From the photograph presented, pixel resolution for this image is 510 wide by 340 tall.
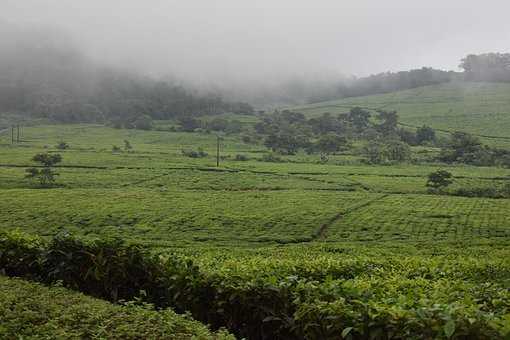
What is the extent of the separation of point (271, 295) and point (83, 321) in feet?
11.4

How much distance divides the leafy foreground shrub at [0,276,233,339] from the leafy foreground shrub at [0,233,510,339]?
1256 millimetres

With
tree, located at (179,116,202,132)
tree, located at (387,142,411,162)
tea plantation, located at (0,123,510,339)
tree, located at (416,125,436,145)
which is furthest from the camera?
tree, located at (179,116,202,132)

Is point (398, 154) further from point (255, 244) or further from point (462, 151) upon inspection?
point (255, 244)

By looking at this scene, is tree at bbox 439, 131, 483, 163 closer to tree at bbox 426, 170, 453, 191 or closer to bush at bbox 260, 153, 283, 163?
bush at bbox 260, 153, 283, 163

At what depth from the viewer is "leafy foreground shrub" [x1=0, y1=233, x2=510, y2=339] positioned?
7438 mm

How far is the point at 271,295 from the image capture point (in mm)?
9594

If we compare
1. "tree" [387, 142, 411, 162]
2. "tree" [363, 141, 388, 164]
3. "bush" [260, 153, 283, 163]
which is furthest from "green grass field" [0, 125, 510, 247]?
"tree" [387, 142, 411, 162]

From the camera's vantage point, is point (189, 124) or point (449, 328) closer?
point (449, 328)

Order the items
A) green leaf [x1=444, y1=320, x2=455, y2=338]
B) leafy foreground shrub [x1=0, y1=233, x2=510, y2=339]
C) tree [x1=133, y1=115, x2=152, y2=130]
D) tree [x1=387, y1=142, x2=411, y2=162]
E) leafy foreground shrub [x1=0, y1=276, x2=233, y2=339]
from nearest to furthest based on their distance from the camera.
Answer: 1. green leaf [x1=444, y1=320, x2=455, y2=338]
2. leafy foreground shrub [x1=0, y1=233, x2=510, y2=339]
3. leafy foreground shrub [x1=0, y1=276, x2=233, y2=339]
4. tree [x1=387, y1=142, x2=411, y2=162]
5. tree [x1=133, y1=115, x2=152, y2=130]

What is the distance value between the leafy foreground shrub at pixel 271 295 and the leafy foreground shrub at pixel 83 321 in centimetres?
126

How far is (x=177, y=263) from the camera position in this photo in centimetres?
1180

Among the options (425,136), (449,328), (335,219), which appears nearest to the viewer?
(449,328)

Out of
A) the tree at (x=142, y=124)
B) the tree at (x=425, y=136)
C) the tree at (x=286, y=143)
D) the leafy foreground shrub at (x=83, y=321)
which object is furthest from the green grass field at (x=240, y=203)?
the tree at (x=142, y=124)

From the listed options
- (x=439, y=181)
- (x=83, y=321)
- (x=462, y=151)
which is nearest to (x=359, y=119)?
(x=462, y=151)
